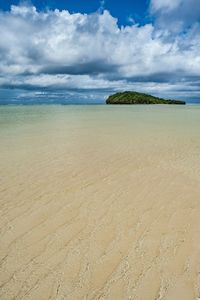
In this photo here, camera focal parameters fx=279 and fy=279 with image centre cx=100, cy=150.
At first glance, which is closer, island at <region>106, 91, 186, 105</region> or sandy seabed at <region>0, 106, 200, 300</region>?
sandy seabed at <region>0, 106, 200, 300</region>

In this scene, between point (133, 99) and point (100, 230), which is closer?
point (100, 230)

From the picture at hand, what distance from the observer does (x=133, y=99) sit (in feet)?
500

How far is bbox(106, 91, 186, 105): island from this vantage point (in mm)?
151750

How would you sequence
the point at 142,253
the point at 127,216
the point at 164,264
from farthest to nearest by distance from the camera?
1. the point at 127,216
2. the point at 142,253
3. the point at 164,264

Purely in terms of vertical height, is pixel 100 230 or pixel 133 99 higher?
pixel 100 230

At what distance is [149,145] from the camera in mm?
14711

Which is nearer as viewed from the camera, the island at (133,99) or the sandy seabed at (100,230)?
the sandy seabed at (100,230)

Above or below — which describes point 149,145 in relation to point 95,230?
below

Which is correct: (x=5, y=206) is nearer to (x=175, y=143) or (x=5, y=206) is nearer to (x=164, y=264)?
(x=164, y=264)

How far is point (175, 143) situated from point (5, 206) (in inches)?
446

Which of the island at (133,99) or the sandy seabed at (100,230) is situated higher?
the sandy seabed at (100,230)

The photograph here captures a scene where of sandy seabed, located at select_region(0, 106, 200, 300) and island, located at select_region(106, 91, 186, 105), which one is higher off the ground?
sandy seabed, located at select_region(0, 106, 200, 300)

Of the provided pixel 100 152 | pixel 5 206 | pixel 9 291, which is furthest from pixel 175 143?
pixel 9 291

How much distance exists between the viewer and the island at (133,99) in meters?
152
